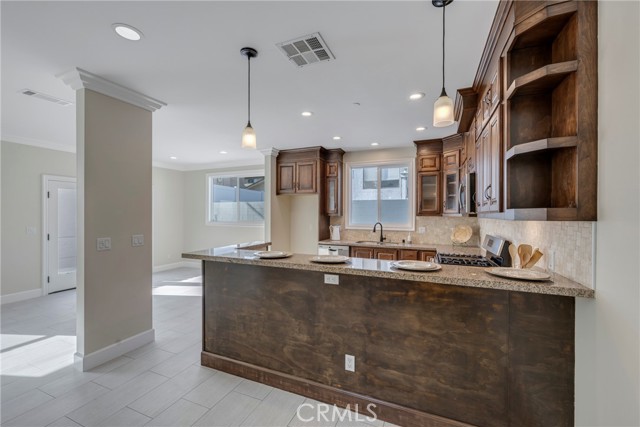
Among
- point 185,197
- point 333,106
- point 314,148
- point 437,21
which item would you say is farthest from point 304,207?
point 437,21

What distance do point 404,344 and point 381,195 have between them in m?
3.82

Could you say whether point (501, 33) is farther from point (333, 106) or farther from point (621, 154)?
point (333, 106)

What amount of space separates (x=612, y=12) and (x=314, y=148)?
167 inches

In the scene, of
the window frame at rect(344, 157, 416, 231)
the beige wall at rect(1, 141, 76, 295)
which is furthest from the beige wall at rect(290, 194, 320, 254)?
the beige wall at rect(1, 141, 76, 295)

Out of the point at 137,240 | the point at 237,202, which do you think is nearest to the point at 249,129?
the point at 137,240

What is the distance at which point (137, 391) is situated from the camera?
232cm

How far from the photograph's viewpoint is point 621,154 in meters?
1.22

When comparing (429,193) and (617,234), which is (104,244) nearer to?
(617,234)

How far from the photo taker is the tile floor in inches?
79.0

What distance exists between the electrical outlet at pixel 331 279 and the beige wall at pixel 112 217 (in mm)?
A: 2193

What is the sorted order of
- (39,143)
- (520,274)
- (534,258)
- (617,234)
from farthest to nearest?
(39,143), (534,258), (520,274), (617,234)

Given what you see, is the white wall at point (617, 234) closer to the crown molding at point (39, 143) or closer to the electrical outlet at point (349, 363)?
the electrical outlet at point (349, 363)

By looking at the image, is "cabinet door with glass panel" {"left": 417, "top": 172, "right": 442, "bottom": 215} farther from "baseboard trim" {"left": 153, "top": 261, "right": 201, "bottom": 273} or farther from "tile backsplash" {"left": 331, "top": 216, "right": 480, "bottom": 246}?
"baseboard trim" {"left": 153, "top": 261, "right": 201, "bottom": 273}

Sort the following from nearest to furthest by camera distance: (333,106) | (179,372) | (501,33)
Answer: (501,33)
(179,372)
(333,106)
